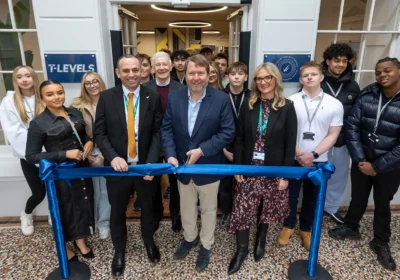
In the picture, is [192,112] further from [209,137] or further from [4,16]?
[4,16]

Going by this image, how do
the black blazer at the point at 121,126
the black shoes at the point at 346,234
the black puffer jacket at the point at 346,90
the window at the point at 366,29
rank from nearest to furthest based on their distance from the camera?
1. the black blazer at the point at 121,126
2. the black puffer jacket at the point at 346,90
3. the black shoes at the point at 346,234
4. the window at the point at 366,29

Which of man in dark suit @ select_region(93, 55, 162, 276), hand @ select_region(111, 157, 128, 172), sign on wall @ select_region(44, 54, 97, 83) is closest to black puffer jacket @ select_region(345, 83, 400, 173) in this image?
man in dark suit @ select_region(93, 55, 162, 276)

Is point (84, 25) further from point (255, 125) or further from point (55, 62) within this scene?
point (255, 125)

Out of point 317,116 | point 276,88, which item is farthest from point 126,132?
point 317,116

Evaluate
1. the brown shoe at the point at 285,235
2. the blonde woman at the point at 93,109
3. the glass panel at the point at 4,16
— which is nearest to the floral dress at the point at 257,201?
the brown shoe at the point at 285,235

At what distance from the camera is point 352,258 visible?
8.63 ft

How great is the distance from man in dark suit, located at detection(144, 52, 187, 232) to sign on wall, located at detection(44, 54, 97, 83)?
2.67ft

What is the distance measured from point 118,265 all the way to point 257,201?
135 centimetres

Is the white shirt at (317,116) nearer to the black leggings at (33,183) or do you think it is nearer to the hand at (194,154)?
the hand at (194,154)

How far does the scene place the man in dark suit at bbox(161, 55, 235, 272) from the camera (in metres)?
2.17

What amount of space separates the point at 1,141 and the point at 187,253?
2.89 metres

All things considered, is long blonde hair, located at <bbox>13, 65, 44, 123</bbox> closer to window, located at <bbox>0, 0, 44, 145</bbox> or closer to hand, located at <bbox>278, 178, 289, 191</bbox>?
window, located at <bbox>0, 0, 44, 145</bbox>

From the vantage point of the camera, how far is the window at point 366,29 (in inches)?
134

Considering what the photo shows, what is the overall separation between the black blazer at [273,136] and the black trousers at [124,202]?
821mm
